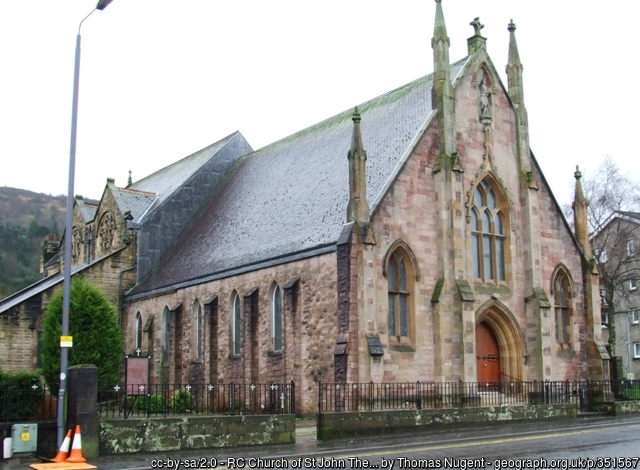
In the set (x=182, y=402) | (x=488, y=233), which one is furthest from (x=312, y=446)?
(x=488, y=233)

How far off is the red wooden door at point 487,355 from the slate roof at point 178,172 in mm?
19206

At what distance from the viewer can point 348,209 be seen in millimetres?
26422

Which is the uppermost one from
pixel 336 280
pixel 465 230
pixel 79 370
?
pixel 465 230

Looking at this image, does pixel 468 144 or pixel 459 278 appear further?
pixel 468 144

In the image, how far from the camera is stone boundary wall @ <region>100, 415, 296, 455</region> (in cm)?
1744

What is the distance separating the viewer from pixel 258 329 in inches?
1222

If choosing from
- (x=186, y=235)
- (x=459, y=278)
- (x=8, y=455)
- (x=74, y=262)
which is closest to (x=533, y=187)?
(x=459, y=278)

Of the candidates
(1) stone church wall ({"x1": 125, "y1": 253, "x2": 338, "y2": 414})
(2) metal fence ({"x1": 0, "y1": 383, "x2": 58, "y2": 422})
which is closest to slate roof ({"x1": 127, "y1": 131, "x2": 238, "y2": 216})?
(1) stone church wall ({"x1": 125, "y1": 253, "x2": 338, "y2": 414})

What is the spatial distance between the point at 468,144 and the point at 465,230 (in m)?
3.40

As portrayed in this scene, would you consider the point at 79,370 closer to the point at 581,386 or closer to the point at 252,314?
the point at 252,314

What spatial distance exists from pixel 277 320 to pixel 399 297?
5361 mm

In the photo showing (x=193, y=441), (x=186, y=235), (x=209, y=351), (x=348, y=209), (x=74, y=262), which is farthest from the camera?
(x=74, y=262)

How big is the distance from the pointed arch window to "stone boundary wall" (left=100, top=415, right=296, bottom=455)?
8.04 metres

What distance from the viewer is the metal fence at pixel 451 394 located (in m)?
24.6
